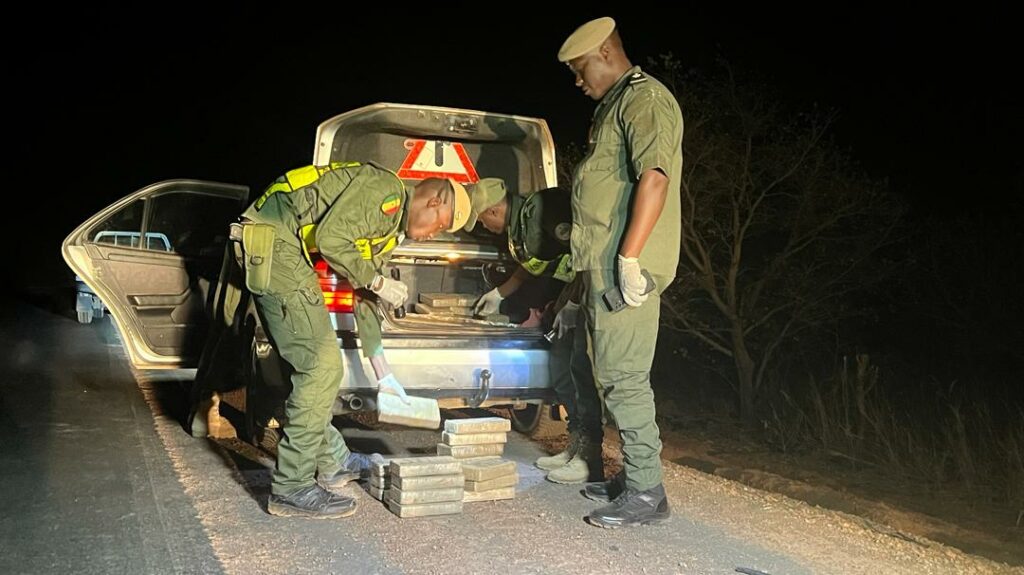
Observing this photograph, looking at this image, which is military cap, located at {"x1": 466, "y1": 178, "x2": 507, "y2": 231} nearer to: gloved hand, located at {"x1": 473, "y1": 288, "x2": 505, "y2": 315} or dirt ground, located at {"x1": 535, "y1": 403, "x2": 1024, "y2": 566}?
gloved hand, located at {"x1": 473, "y1": 288, "x2": 505, "y2": 315}

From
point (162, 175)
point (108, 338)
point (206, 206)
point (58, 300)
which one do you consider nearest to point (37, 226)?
point (162, 175)

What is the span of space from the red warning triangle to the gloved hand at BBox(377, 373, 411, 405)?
70.8 inches

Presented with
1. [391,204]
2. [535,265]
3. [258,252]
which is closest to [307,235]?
[258,252]

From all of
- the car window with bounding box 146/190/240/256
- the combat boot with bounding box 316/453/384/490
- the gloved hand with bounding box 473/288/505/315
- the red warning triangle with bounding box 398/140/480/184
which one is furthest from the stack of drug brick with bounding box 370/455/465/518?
the car window with bounding box 146/190/240/256

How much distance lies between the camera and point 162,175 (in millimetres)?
59531

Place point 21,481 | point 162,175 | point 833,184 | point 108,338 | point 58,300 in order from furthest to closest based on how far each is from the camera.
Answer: point 162,175
point 58,300
point 108,338
point 833,184
point 21,481

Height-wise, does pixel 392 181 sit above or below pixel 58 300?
above

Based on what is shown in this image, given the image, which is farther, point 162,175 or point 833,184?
point 162,175

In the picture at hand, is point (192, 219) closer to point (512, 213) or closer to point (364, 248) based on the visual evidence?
point (512, 213)

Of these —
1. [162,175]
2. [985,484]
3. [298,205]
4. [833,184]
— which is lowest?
[985,484]

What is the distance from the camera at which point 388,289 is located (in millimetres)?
4852

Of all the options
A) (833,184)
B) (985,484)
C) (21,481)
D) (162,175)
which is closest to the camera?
(21,481)

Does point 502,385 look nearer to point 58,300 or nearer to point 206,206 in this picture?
point 206,206

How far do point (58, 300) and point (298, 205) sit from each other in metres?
23.5
